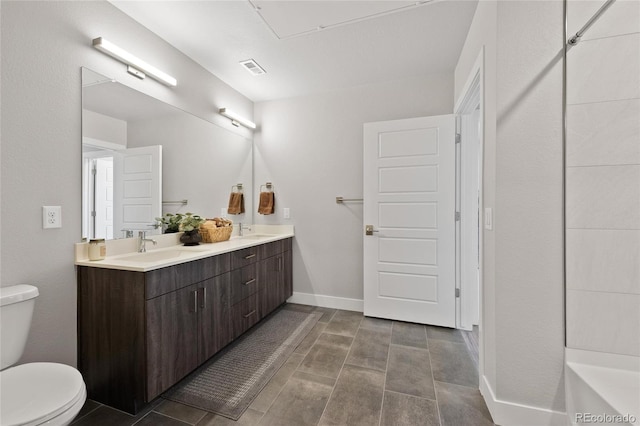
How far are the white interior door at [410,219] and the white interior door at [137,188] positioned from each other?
6.18 ft

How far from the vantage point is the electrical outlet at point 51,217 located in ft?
4.75

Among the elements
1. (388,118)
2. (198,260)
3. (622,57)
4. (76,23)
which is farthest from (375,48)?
(198,260)

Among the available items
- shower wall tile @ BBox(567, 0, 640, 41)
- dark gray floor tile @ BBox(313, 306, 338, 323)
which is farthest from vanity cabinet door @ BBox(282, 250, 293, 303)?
shower wall tile @ BBox(567, 0, 640, 41)

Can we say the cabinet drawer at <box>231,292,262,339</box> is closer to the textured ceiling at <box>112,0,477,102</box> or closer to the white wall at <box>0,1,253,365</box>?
the white wall at <box>0,1,253,365</box>

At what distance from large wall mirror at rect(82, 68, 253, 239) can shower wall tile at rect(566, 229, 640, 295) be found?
8.79 ft

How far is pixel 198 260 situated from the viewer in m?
1.79

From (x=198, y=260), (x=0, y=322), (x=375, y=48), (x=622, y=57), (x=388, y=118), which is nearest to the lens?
(x=0, y=322)

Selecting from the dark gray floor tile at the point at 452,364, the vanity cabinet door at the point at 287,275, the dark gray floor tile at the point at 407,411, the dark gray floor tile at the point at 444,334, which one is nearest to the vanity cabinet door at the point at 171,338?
the dark gray floor tile at the point at 407,411

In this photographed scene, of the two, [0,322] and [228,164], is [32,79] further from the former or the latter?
[228,164]

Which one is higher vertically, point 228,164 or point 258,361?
point 228,164

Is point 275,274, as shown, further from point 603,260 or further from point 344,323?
point 603,260

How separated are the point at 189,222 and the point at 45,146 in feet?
3.37

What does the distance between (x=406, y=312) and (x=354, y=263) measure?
0.71m

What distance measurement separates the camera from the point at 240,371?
74.0 inches
